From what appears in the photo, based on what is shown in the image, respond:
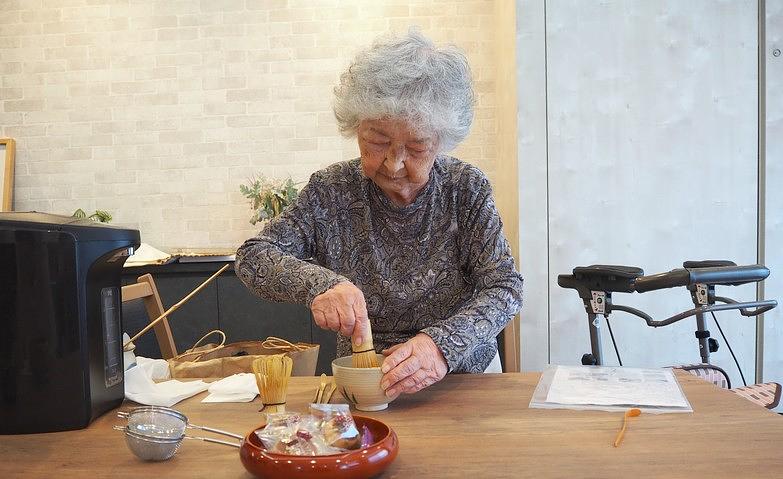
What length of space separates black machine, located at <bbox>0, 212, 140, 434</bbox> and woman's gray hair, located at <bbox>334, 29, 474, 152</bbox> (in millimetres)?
667

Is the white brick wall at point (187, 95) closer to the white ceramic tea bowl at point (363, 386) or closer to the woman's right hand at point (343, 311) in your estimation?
the woman's right hand at point (343, 311)

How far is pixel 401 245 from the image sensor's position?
1974mm

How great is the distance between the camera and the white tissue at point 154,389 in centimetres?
157

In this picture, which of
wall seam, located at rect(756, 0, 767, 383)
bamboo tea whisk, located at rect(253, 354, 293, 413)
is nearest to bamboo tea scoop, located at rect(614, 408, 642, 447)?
bamboo tea whisk, located at rect(253, 354, 293, 413)

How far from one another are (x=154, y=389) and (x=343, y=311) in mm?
473

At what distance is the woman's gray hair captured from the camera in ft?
→ 5.50

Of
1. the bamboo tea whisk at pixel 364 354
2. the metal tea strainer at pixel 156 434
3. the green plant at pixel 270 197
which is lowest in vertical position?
the metal tea strainer at pixel 156 434

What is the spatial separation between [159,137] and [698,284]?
139 inches

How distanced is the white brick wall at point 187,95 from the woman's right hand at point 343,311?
3.31m

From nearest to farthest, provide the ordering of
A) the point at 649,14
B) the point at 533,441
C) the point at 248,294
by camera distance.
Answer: the point at 533,441 < the point at 649,14 < the point at 248,294

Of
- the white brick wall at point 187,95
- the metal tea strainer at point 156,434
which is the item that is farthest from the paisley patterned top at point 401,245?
the white brick wall at point 187,95

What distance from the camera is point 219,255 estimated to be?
4391 mm

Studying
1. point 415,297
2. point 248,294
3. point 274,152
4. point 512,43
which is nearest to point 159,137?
point 274,152

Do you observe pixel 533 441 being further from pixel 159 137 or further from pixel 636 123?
pixel 159 137
